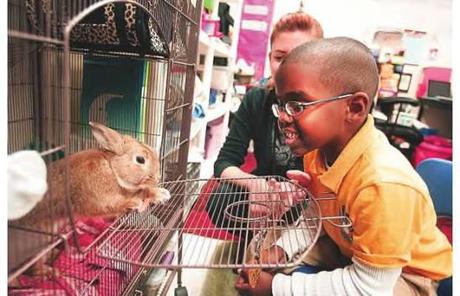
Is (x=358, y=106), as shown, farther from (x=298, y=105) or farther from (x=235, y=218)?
(x=235, y=218)

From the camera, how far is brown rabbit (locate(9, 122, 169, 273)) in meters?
0.69

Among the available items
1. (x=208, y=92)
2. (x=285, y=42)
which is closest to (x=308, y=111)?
(x=285, y=42)

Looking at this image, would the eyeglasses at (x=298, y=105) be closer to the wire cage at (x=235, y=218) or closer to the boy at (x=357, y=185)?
the boy at (x=357, y=185)

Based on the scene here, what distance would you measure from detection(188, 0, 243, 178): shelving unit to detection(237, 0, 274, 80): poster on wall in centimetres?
46

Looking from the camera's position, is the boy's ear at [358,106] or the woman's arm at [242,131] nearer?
the boy's ear at [358,106]

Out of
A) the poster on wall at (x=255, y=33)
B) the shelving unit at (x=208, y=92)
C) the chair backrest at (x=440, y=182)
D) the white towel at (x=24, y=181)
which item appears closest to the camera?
the white towel at (x=24, y=181)

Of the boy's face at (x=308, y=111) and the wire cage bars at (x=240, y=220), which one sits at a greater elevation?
the boy's face at (x=308, y=111)

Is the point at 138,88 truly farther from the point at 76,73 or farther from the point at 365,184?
the point at 365,184

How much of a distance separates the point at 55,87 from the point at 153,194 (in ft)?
1.02

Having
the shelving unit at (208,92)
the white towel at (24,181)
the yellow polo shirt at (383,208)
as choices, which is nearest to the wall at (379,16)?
the shelving unit at (208,92)

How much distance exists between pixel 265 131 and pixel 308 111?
1.82 ft

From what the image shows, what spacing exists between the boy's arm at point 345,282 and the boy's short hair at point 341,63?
376 millimetres

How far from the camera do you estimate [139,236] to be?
802 mm

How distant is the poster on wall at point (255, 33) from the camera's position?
3.35 m
